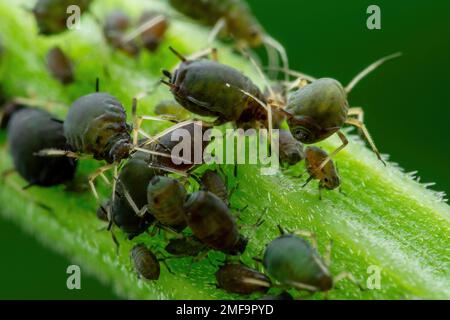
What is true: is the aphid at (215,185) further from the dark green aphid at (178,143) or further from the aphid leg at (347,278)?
the aphid leg at (347,278)

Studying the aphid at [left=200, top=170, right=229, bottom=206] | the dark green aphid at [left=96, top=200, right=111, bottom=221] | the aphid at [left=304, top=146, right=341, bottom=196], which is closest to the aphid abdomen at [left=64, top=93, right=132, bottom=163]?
the dark green aphid at [left=96, top=200, right=111, bottom=221]

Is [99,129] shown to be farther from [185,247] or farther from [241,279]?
[241,279]

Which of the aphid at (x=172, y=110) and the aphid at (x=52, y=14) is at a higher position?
the aphid at (x=52, y=14)

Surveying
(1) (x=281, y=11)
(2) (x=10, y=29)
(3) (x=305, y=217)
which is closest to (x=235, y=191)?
(3) (x=305, y=217)

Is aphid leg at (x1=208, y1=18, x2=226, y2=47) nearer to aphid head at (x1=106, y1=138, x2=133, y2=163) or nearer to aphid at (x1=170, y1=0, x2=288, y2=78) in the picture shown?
aphid at (x1=170, y1=0, x2=288, y2=78)

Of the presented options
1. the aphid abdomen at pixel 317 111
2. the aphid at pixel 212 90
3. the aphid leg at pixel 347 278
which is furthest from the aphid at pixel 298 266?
the aphid at pixel 212 90

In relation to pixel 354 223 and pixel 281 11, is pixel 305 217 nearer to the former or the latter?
pixel 354 223

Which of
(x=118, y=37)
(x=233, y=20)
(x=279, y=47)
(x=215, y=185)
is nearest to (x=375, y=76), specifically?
(x=279, y=47)

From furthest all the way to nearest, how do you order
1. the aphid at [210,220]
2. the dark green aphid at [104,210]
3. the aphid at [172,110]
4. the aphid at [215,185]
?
the aphid at [172,110], the dark green aphid at [104,210], the aphid at [215,185], the aphid at [210,220]

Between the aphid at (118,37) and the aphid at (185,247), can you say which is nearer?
the aphid at (185,247)
